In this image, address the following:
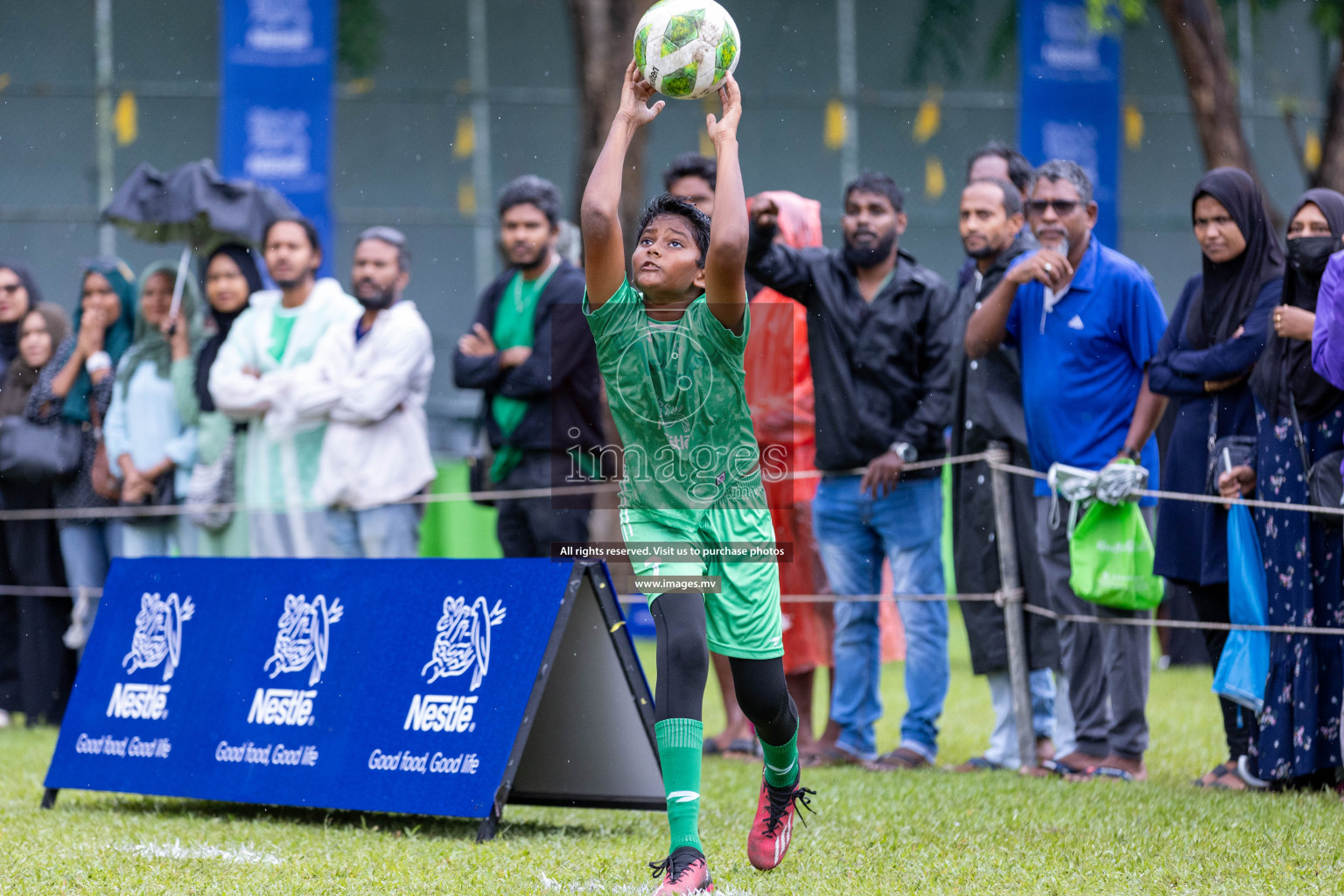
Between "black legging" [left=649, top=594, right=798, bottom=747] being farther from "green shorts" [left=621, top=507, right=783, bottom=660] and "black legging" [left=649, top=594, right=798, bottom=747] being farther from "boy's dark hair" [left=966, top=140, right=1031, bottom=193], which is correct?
"boy's dark hair" [left=966, top=140, right=1031, bottom=193]

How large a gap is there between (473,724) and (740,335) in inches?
72.5

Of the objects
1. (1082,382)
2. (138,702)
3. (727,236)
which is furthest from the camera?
(1082,382)

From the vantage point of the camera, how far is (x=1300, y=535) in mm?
6395

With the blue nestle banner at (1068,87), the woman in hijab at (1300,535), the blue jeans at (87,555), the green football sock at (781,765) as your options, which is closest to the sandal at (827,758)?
the woman in hijab at (1300,535)

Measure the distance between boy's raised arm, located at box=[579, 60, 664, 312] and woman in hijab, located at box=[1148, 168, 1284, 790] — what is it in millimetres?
3002

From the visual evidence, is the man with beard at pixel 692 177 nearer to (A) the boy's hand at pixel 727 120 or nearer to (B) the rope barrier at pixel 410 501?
(B) the rope barrier at pixel 410 501

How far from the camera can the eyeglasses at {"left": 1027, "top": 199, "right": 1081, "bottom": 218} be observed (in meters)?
7.23

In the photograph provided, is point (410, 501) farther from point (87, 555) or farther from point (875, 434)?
point (875, 434)

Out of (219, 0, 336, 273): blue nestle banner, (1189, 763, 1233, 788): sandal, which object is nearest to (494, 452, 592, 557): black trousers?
(1189, 763, 1233, 788): sandal

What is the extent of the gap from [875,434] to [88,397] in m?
4.99

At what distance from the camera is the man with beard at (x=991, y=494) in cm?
744

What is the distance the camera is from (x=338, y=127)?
2145cm

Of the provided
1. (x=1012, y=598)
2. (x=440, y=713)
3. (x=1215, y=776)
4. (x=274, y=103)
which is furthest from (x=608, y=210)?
(x=274, y=103)

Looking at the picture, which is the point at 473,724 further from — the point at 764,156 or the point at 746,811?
the point at 764,156
